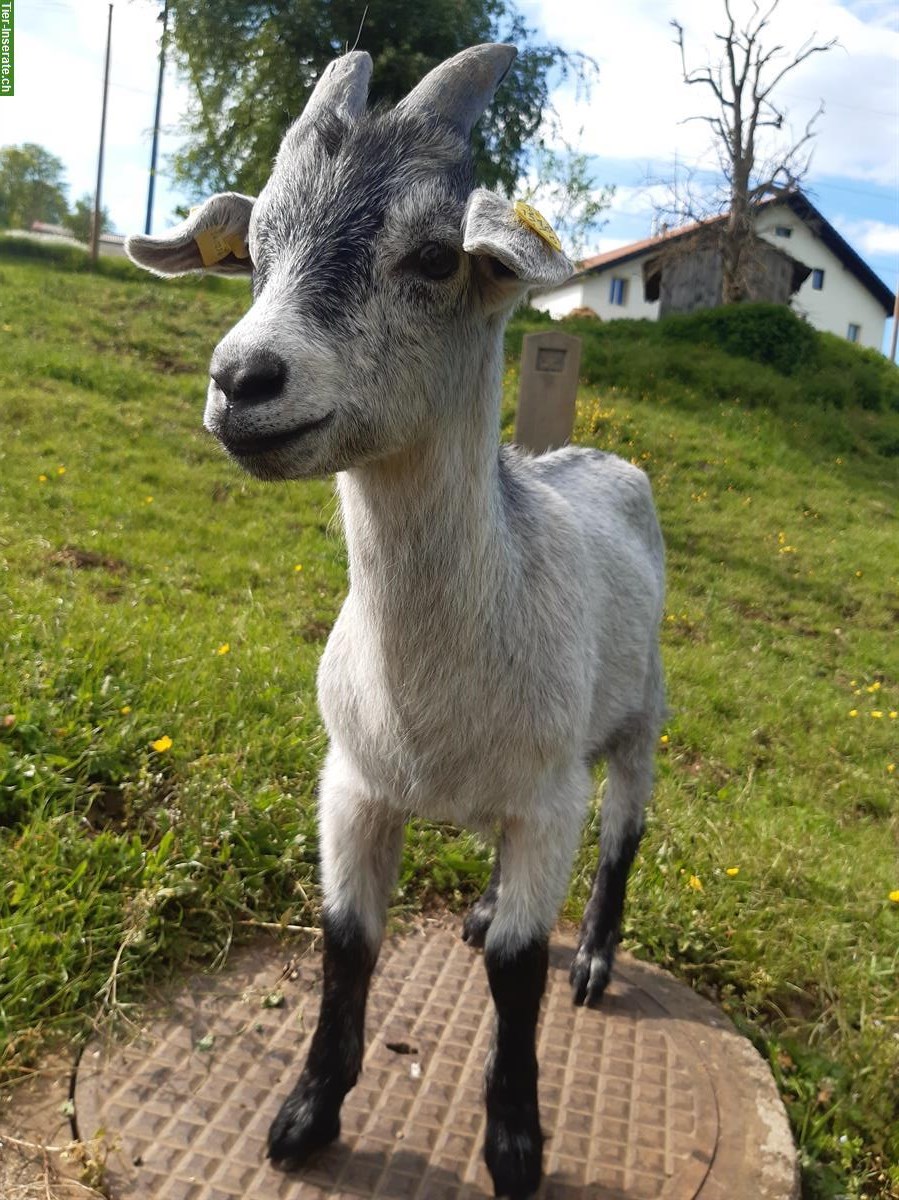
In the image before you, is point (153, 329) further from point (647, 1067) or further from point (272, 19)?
point (647, 1067)

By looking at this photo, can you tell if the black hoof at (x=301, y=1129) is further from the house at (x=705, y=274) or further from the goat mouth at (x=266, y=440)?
the house at (x=705, y=274)

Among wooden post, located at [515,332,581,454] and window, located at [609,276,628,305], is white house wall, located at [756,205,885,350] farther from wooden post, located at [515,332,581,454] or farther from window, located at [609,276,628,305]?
wooden post, located at [515,332,581,454]

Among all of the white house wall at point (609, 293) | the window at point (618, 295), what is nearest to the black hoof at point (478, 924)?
the white house wall at point (609, 293)

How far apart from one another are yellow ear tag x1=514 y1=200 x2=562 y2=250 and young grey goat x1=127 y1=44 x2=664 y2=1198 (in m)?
0.03

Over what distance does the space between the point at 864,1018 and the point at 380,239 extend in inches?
106

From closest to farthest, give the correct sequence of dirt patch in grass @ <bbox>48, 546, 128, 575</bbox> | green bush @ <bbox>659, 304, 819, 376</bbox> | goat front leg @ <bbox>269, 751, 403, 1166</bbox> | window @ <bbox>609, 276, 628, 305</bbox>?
goat front leg @ <bbox>269, 751, 403, 1166</bbox>, dirt patch in grass @ <bbox>48, 546, 128, 575</bbox>, green bush @ <bbox>659, 304, 819, 376</bbox>, window @ <bbox>609, 276, 628, 305</bbox>

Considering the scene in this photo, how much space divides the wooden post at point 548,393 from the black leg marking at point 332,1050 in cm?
573

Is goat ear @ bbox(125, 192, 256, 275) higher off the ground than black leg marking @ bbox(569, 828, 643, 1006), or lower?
higher

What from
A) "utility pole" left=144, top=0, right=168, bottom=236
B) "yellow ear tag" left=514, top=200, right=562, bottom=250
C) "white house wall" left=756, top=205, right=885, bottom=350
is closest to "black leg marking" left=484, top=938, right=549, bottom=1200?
"yellow ear tag" left=514, top=200, right=562, bottom=250

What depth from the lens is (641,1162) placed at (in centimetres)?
248

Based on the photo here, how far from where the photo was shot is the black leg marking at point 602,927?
3.09 metres

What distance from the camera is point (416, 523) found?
2172mm

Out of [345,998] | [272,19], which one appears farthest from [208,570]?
[272,19]

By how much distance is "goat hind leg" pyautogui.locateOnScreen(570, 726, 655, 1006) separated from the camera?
3.11m
